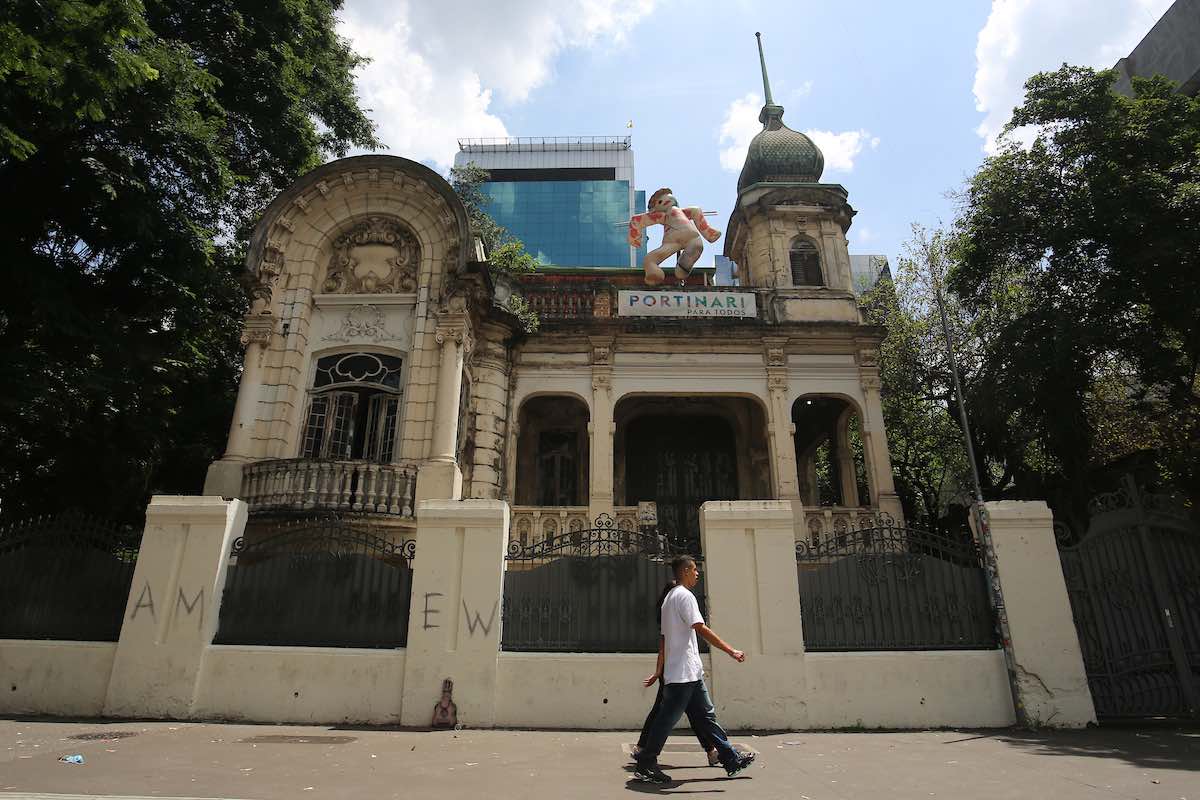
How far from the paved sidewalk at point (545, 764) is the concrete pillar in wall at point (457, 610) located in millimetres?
399

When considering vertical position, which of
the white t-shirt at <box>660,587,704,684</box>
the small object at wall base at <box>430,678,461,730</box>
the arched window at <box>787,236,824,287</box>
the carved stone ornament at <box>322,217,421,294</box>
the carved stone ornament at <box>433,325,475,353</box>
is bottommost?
the small object at wall base at <box>430,678,461,730</box>

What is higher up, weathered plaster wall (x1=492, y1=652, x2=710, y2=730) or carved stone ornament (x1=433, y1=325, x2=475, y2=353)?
carved stone ornament (x1=433, y1=325, x2=475, y2=353)

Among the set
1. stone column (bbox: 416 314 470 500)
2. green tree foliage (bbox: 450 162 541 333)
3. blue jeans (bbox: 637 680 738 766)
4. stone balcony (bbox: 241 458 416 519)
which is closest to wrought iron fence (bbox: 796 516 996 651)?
blue jeans (bbox: 637 680 738 766)

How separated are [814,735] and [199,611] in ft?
25.2

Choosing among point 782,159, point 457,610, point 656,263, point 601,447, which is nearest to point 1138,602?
point 457,610

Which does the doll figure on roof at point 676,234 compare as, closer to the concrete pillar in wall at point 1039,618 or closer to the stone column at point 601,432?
the stone column at point 601,432

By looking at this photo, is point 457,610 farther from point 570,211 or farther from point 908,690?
point 570,211

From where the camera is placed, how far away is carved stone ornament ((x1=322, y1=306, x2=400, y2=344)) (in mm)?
13492

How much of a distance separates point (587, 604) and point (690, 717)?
9.64 feet

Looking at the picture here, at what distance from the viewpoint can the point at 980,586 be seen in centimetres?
851

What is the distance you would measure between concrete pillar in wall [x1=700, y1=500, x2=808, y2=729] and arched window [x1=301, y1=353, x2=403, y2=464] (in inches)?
285

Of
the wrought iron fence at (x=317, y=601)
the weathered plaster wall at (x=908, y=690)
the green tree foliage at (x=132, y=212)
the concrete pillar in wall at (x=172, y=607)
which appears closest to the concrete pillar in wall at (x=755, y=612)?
the weathered plaster wall at (x=908, y=690)

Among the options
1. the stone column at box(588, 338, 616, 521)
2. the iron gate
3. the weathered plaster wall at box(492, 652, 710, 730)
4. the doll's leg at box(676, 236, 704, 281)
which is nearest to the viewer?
the weathered plaster wall at box(492, 652, 710, 730)

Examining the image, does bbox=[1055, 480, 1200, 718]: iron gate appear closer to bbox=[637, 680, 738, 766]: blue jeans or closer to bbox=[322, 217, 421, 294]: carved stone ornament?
bbox=[637, 680, 738, 766]: blue jeans
